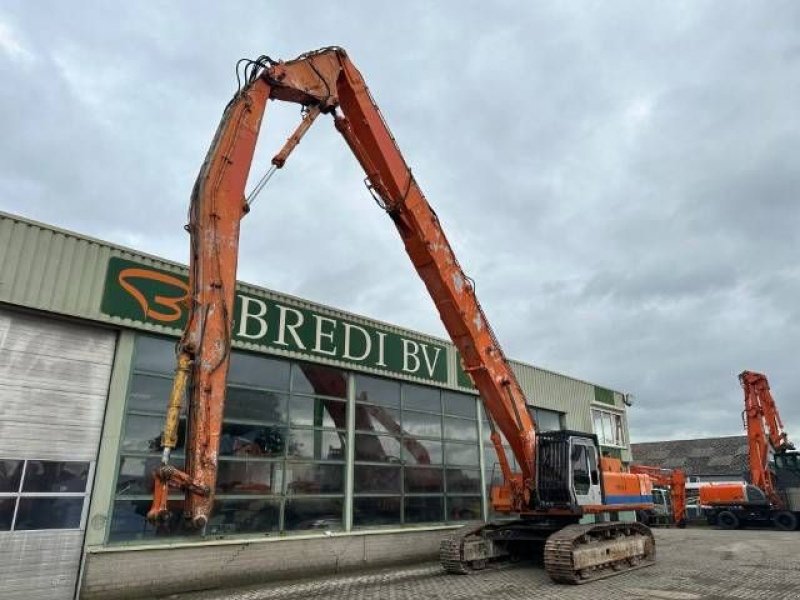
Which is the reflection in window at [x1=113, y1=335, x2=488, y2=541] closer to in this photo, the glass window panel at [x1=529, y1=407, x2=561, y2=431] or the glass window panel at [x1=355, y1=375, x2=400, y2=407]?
the glass window panel at [x1=355, y1=375, x2=400, y2=407]

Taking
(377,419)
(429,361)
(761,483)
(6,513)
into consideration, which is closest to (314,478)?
(377,419)

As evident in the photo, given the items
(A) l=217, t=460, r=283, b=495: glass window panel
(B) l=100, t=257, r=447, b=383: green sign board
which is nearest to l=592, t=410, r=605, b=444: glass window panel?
(B) l=100, t=257, r=447, b=383: green sign board

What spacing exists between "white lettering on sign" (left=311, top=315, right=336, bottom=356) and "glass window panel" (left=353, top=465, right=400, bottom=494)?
2.91 metres

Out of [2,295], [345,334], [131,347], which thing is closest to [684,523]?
[345,334]

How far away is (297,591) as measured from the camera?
35.3ft

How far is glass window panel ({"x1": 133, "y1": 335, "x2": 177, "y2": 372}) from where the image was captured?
11.1 m

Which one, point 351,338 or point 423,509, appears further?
point 423,509

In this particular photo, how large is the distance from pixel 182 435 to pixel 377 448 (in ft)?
18.1

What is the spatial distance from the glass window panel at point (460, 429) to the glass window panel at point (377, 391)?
2.13 m

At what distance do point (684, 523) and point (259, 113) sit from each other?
28.5 meters

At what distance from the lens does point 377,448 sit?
48.4 feet

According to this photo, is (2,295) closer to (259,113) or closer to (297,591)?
(259,113)

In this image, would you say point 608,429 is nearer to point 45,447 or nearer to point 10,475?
point 45,447

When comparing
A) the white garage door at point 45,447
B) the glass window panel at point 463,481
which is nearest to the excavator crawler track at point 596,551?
the glass window panel at point 463,481
